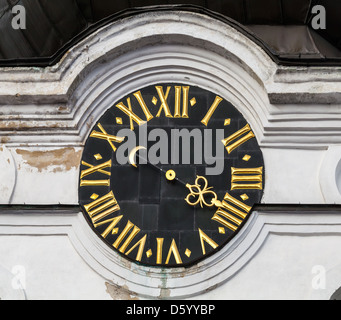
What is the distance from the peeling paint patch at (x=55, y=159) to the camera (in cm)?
997

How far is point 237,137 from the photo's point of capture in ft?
32.6

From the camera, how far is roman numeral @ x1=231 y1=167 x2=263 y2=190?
977cm

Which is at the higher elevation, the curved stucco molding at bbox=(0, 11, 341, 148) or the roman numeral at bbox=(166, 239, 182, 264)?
the curved stucco molding at bbox=(0, 11, 341, 148)

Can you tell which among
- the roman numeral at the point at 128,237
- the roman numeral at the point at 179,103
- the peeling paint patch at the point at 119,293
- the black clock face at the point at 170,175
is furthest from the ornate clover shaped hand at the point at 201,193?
the peeling paint patch at the point at 119,293

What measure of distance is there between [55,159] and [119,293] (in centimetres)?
105

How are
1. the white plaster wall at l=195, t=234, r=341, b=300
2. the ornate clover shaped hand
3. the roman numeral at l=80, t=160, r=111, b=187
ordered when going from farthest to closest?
1. the roman numeral at l=80, t=160, r=111, b=187
2. the ornate clover shaped hand
3. the white plaster wall at l=195, t=234, r=341, b=300

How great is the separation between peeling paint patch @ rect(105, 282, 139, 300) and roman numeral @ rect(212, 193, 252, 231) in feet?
2.35

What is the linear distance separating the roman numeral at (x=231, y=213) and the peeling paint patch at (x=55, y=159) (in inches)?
39.5

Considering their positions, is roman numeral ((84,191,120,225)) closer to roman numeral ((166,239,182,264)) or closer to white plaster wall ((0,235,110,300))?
white plaster wall ((0,235,110,300))

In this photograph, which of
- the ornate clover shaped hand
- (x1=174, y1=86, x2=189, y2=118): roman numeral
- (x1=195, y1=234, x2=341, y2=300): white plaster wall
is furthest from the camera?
(x1=174, y1=86, x2=189, y2=118): roman numeral

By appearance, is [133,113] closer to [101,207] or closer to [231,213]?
[101,207]

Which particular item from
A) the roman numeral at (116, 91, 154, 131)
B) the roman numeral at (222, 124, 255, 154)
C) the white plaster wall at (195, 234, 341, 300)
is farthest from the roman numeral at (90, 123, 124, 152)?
the white plaster wall at (195, 234, 341, 300)

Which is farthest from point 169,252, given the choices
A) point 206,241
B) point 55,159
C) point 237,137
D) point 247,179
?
point 55,159

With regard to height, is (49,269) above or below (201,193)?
below
